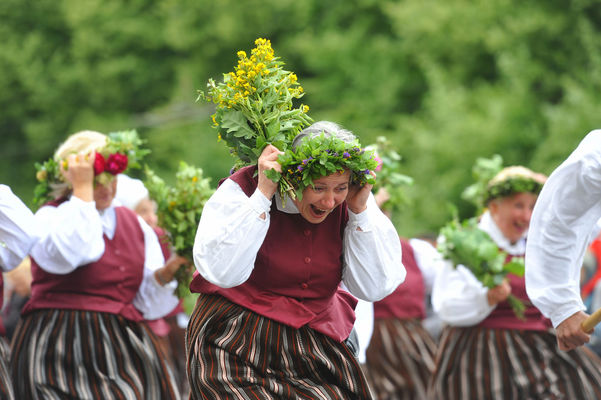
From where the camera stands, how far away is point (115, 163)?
611cm

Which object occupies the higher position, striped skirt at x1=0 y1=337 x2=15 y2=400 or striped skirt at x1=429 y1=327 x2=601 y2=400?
striped skirt at x1=0 y1=337 x2=15 y2=400

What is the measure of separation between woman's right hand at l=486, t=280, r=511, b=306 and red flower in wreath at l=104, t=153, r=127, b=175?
256cm

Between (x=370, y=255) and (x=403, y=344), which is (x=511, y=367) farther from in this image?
(x=370, y=255)

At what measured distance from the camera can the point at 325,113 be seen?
18.6m

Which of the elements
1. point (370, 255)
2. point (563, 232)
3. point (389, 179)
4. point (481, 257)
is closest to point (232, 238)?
point (370, 255)

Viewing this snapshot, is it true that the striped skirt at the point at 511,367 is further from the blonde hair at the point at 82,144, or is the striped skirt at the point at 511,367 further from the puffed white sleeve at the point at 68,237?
the blonde hair at the point at 82,144

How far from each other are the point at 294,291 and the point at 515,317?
9.42ft

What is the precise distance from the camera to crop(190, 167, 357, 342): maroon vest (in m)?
4.58

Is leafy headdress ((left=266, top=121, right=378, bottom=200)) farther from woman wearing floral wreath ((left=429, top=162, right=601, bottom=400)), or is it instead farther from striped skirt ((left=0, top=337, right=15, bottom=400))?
woman wearing floral wreath ((left=429, top=162, right=601, bottom=400))

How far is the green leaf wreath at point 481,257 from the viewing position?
6.74 metres

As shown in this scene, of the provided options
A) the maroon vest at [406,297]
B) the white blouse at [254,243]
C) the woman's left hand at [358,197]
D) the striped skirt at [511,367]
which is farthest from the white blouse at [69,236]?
the maroon vest at [406,297]

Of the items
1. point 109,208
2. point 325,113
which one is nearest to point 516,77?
point 325,113

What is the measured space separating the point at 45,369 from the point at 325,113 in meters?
13.0

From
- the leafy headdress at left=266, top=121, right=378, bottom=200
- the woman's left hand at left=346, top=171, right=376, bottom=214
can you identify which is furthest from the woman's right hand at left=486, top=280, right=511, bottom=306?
the leafy headdress at left=266, top=121, right=378, bottom=200
